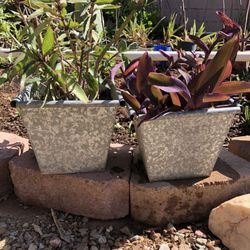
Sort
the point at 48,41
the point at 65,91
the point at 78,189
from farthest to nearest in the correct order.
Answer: the point at 78,189 → the point at 65,91 → the point at 48,41

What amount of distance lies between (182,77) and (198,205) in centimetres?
56

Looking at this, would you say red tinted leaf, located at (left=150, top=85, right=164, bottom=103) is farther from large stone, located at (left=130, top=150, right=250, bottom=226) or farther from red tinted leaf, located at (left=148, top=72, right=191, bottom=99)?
large stone, located at (left=130, top=150, right=250, bottom=226)

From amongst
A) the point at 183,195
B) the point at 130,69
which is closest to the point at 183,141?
the point at 183,195

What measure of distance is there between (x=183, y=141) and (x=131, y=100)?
10.6 inches

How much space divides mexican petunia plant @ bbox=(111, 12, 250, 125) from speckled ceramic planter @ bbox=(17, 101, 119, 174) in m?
0.14

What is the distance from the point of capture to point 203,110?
1788mm

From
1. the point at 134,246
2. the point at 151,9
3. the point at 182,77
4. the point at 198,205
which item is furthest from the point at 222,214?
the point at 151,9

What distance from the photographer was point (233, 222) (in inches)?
72.7

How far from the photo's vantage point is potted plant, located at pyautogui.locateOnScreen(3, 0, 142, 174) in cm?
171

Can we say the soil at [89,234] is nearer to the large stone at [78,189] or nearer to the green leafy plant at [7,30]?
the large stone at [78,189]

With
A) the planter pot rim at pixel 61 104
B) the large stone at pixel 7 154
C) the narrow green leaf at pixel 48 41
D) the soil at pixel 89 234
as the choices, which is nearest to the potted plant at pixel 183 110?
the planter pot rim at pixel 61 104

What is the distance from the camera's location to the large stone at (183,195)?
1.92 meters

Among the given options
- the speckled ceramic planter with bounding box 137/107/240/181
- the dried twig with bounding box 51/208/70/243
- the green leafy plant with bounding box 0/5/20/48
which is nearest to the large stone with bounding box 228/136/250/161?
the speckled ceramic planter with bounding box 137/107/240/181

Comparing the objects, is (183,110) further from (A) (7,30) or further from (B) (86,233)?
(A) (7,30)
